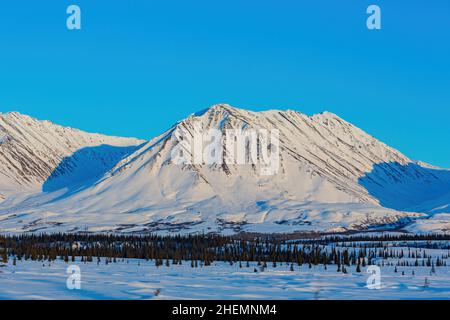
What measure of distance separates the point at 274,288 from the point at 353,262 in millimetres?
43906

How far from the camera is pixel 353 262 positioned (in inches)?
3620

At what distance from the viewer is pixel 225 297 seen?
42.6m
